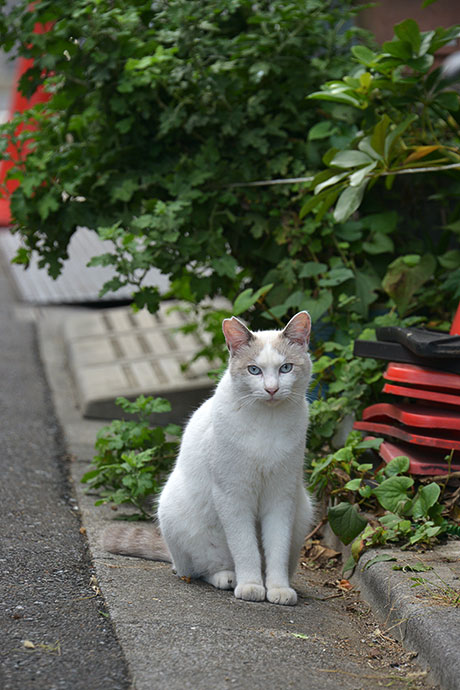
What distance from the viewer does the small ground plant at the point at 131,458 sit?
11.6ft

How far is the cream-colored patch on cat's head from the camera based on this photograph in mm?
2615

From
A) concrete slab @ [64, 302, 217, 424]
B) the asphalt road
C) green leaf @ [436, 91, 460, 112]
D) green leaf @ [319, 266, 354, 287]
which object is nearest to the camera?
the asphalt road

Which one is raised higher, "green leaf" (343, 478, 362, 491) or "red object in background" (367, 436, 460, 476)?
"green leaf" (343, 478, 362, 491)

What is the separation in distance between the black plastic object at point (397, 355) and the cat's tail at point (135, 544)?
110 cm

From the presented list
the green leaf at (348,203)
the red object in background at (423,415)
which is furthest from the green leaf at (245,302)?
the red object in background at (423,415)

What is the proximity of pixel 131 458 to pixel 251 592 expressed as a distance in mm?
1044

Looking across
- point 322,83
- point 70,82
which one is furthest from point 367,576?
point 70,82

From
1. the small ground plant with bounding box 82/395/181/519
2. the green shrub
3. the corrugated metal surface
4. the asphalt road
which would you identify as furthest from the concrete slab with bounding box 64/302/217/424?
the small ground plant with bounding box 82/395/181/519

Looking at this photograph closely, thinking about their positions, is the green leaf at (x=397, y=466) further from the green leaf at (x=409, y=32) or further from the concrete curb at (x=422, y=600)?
the green leaf at (x=409, y=32)

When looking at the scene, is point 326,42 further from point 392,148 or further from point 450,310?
point 450,310

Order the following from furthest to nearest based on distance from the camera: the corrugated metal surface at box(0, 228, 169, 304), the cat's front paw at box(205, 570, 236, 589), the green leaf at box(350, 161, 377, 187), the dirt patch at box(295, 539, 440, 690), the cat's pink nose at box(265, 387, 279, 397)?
1. the corrugated metal surface at box(0, 228, 169, 304)
2. the green leaf at box(350, 161, 377, 187)
3. the cat's front paw at box(205, 570, 236, 589)
4. the cat's pink nose at box(265, 387, 279, 397)
5. the dirt patch at box(295, 539, 440, 690)

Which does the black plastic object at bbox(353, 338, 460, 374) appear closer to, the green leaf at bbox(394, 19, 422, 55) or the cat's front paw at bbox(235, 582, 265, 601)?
the cat's front paw at bbox(235, 582, 265, 601)

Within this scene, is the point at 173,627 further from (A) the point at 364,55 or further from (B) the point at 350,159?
(A) the point at 364,55

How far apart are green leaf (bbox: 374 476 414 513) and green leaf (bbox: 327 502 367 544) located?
0.12m
